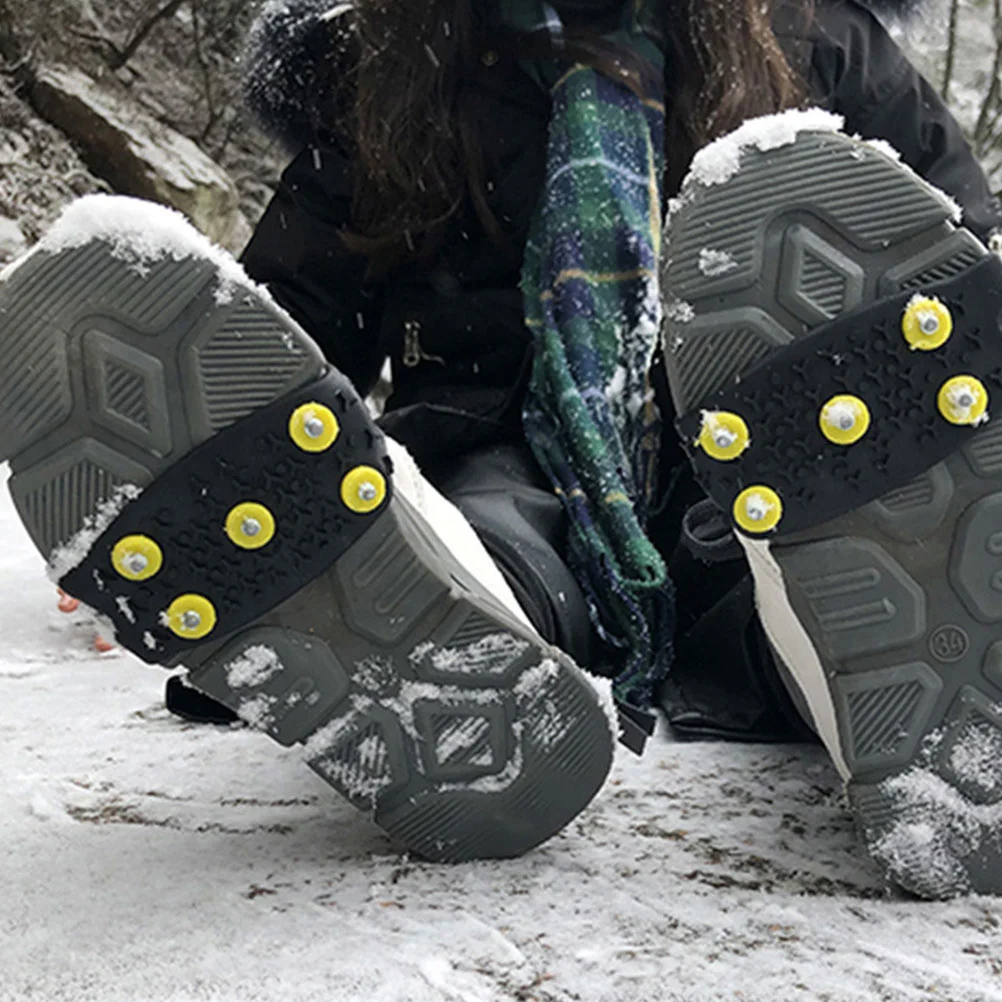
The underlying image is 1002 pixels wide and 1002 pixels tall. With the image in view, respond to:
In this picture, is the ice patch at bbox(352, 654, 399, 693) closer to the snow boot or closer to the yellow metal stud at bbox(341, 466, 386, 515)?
the yellow metal stud at bbox(341, 466, 386, 515)

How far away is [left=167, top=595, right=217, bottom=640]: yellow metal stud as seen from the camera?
669 millimetres

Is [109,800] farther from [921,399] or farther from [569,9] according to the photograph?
[569,9]

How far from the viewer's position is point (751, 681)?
97cm

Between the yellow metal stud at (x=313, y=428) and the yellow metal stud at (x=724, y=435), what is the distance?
0.65 feet

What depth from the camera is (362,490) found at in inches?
26.6

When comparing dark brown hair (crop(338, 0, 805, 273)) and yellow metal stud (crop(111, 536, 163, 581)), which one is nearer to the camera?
yellow metal stud (crop(111, 536, 163, 581))

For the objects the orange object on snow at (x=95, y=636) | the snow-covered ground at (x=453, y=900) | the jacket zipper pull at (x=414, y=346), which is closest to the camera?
the snow-covered ground at (x=453, y=900)

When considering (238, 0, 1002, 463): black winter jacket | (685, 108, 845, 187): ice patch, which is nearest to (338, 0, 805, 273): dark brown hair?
(238, 0, 1002, 463): black winter jacket

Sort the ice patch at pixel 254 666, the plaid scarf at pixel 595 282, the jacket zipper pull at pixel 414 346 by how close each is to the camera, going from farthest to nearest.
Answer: the jacket zipper pull at pixel 414 346 < the plaid scarf at pixel 595 282 < the ice patch at pixel 254 666

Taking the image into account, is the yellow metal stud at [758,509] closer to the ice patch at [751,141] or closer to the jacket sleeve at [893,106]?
the ice patch at [751,141]

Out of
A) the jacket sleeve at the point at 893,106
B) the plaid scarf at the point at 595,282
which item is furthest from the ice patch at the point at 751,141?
the jacket sleeve at the point at 893,106

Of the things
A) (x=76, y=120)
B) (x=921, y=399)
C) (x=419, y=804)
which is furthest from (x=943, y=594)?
(x=76, y=120)

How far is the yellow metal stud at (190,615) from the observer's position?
67cm

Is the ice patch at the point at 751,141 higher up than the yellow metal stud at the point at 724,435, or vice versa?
the ice patch at the point at 751,141
